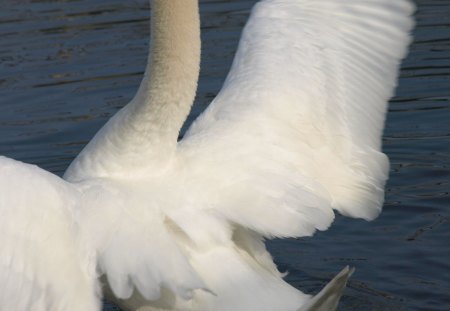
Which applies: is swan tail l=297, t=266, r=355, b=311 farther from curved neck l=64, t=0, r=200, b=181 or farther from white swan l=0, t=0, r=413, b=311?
curved neck l=64, t=0, r=200, b=181

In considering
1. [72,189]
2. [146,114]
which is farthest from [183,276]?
[146,114]

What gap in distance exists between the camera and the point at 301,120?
591cm

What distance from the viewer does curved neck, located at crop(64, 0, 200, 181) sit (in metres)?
5.55

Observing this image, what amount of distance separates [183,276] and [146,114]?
1.14 meters

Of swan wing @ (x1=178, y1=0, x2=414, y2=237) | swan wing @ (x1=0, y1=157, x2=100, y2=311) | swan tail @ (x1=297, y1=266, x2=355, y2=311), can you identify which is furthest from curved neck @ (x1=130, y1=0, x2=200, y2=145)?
swan tail @ (x1=297, y1=266, x2=355, y2=311)

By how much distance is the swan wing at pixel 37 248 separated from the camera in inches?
183

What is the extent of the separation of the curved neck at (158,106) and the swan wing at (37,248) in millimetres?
827

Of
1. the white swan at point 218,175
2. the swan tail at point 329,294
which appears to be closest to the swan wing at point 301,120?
the white swan at point 218,175

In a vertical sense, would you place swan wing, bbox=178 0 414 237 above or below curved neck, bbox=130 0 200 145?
below

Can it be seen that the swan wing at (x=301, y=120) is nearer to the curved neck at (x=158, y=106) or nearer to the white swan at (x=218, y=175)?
the white swan at (x=218, y=175)

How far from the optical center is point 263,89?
237 inches

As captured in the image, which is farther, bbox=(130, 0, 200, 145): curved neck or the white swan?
bbox=(130, 0, 200, 145): curved neck

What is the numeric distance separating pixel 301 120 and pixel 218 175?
0.70m

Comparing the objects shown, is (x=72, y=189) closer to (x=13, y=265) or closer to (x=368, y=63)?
(x=13, y=265)
